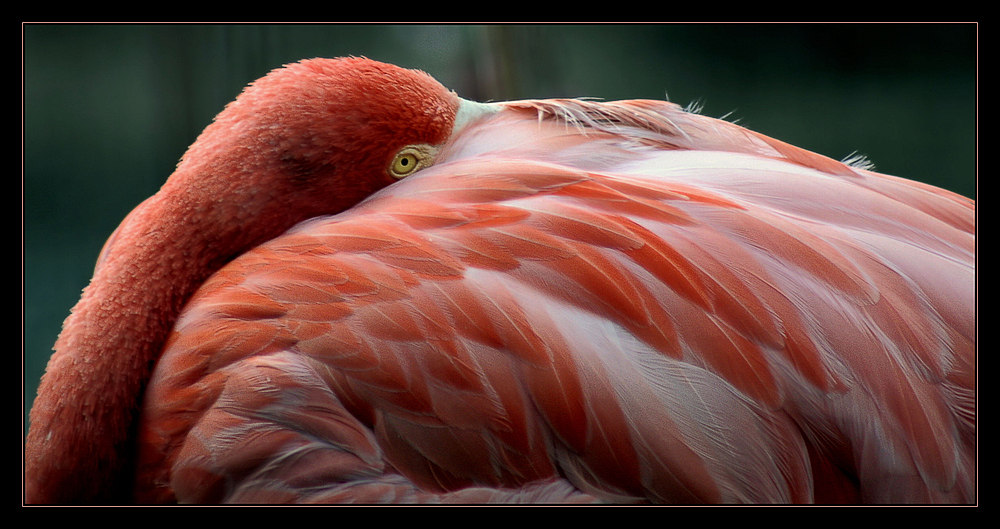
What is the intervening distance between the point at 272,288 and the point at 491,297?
9.9 inches

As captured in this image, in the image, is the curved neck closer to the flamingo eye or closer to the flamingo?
the flamingo

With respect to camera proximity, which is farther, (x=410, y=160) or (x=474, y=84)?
(x=474, y=84)

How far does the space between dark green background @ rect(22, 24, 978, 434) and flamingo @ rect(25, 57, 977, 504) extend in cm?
27

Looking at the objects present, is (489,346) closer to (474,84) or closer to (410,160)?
(410,160)

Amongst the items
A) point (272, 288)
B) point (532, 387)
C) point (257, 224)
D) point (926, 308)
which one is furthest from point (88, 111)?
point (926, 308)

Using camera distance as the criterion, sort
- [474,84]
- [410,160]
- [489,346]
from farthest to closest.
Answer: [474,84]
[410,160]
[489,346]

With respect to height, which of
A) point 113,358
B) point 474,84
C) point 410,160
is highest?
point 474,84

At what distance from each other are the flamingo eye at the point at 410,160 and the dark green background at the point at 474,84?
0.50 ft

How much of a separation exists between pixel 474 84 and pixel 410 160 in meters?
0.32

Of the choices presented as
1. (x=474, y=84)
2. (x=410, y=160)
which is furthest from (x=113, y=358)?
(x=474, y=84)

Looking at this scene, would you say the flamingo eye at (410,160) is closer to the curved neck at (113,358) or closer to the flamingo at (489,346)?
the flamingo at (489,346)

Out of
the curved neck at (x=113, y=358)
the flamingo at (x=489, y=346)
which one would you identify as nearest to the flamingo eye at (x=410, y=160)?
the flamingo at (x=489, y=346)

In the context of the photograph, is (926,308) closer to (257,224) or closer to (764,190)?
(764,190)

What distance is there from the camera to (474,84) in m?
1.06
